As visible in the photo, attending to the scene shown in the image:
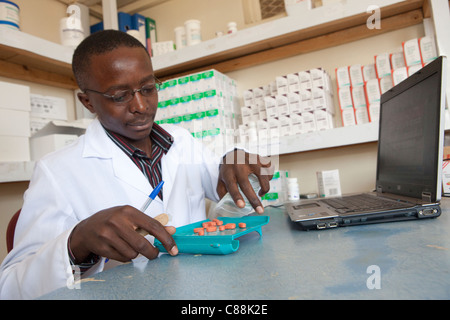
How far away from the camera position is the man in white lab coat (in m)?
0.52

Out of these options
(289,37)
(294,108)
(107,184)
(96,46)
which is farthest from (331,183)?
(96,46)

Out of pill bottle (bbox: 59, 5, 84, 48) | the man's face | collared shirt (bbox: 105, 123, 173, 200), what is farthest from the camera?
pill bottle (bbox: 59, 5, 84, 48)

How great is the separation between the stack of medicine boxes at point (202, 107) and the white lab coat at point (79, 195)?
30cm

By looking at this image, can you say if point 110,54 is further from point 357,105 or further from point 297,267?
point 357,105

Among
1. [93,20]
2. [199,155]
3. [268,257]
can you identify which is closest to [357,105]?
[199,155]

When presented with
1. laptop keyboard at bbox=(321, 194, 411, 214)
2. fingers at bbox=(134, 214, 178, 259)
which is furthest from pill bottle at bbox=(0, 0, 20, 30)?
laptop keyboard at bbox=(321, 194, 411, 214)

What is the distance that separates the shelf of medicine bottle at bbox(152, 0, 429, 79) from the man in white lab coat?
619 mm

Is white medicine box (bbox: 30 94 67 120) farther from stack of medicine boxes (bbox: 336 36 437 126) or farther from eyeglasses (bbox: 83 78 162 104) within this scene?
stack of medicine boxes (bbox: 336 36 437 126)

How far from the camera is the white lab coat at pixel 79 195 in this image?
55cm

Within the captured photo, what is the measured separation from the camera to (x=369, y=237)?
1.85 ft

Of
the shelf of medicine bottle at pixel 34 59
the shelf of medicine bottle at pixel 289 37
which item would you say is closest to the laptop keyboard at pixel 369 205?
the shelf of medicine bottle at pixel 289 37

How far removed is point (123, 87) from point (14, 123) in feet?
2.56

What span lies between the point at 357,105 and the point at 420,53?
283 mm

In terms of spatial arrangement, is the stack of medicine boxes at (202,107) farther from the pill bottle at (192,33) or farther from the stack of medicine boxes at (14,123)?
the stack of medicine boxes at (14,123)
